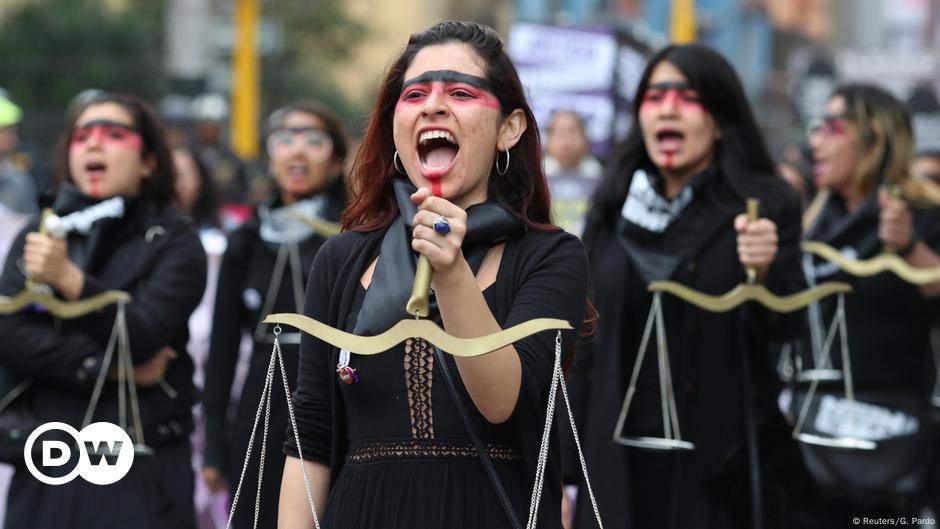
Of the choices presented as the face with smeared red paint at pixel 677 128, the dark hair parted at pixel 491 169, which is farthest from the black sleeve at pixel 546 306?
the face with smeared red paint at pixel 677 128

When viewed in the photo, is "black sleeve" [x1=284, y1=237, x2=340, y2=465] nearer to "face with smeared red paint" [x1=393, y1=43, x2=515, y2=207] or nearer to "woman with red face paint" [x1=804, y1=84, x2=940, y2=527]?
"face with smeared red paint" [x1=393, y1=43, x2=515, y2=207]

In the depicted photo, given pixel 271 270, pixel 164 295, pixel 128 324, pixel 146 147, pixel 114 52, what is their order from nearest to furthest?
pixel 128 324 → pixel 164 295 → pixel 146 147 → pixel 271 270 → pixel 114 52

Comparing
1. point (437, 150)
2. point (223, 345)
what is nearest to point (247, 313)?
point (223, 345)

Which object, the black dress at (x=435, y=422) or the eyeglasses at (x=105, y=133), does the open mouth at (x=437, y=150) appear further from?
the eyeglasses at (x=105, y=133)

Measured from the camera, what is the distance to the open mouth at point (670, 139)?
22.4ft

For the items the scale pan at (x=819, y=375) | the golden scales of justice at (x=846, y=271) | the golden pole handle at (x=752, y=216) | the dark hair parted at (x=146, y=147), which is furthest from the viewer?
the scale pan at (x=819, y=375)

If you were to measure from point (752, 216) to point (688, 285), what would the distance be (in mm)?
484

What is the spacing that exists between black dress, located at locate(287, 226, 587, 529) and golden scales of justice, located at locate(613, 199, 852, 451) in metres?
2.06

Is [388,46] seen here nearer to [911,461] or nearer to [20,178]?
[20,178]

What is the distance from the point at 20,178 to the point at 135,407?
6.18 m

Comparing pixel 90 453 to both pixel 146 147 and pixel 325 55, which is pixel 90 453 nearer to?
pixel 146 147

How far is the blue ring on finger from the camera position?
3832mm

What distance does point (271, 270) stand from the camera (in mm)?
8516

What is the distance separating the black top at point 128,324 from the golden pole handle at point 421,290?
3.16m
